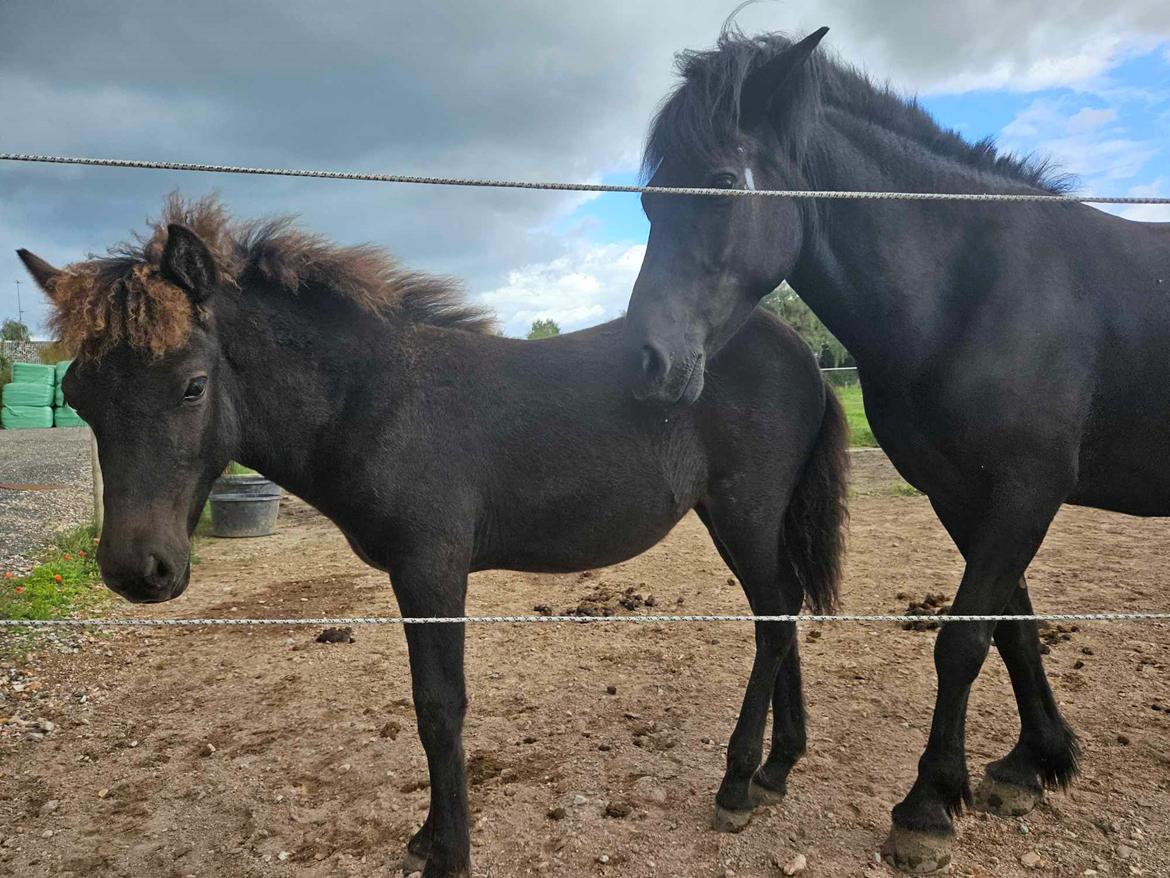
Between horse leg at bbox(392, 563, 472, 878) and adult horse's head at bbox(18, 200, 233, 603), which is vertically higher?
adult horse's head at bbox(18, 200, 233, 603)

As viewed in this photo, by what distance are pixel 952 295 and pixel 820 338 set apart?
37.4m

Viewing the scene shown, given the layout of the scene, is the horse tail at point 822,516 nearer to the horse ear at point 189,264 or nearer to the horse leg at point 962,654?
the horse leg at point 962,654

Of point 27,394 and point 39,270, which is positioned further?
point 27,394

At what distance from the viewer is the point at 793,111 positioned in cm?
244

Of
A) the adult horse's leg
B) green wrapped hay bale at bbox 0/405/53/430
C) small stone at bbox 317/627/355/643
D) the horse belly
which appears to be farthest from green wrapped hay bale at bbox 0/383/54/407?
the adult horse's leg

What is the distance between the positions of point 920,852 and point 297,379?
9.29ft

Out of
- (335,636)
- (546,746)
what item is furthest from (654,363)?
(335,636)

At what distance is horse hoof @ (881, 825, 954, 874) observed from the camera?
8.36 feet

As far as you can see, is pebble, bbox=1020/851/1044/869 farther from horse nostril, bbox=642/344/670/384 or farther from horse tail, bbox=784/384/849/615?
horse nostril, bbox=642/344/670/384

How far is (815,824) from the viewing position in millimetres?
2865

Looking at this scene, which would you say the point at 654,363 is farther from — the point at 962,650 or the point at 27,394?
the point at 27,394

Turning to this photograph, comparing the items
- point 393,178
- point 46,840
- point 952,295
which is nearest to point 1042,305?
point 952,295

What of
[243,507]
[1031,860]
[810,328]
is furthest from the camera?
[810,328]

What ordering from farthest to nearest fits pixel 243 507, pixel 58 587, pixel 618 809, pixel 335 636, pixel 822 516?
pixel 243 507 → pixel 58 587 → pixel 335 636 → pixel 822 516 → pixel 618 809
